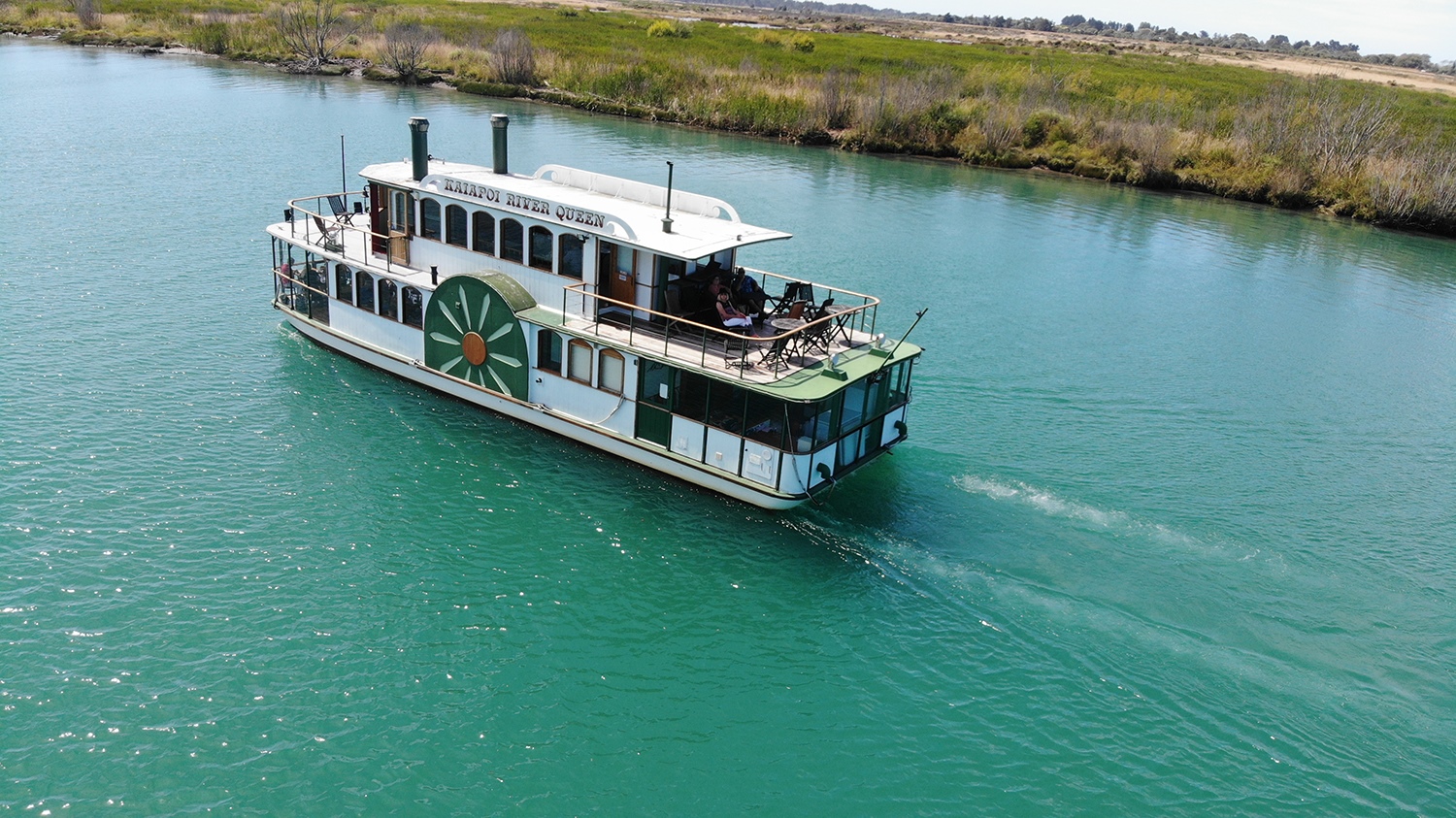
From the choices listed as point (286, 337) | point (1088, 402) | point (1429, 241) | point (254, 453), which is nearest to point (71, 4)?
point (286, 337)

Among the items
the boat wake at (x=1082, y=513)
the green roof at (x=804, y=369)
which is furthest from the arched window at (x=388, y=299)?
the boat wake at (x=1082, y=513)

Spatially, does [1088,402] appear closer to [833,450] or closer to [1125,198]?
[833,450]

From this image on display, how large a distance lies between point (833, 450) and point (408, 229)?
1359 centimetres

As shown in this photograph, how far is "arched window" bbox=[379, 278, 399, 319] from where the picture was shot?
1084 inches

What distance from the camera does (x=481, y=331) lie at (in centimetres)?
2562

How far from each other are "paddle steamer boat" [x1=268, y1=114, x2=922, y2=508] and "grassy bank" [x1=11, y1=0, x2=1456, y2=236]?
177 feet

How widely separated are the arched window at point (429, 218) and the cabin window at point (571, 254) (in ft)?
14.6

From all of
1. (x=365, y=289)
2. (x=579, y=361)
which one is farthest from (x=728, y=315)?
(x=365, y=289)

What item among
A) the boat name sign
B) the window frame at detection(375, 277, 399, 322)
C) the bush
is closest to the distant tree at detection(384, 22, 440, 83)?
the bush

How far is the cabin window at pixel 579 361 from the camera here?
79.2ft

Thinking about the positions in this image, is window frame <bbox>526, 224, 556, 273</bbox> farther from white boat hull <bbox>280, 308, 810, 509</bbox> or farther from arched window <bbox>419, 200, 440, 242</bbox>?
white boat hull <bbox>280, 308, 810, 509</bbox>

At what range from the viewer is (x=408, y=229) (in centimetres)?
2752

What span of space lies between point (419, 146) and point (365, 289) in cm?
444

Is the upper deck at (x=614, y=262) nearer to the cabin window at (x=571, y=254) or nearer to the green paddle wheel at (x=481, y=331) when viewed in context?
the cabin window at (x=571, y=254)
